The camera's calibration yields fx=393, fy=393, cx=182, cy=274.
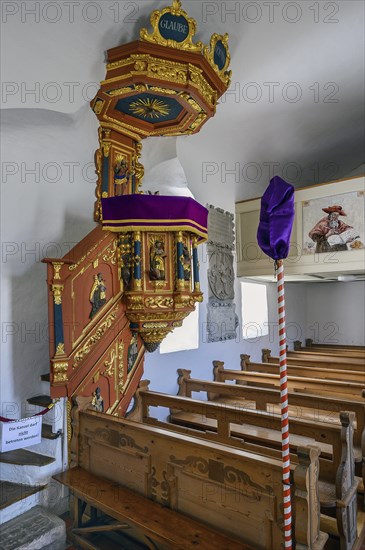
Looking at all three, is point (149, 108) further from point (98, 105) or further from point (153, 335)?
point (153, 335)

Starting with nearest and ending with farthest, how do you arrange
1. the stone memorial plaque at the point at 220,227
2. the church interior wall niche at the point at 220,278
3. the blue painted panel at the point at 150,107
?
the blue painted panel at the point at 150,107 → the church interior wall niche at the point at 220,278 → the stone memorial plaque at the point at 220,227

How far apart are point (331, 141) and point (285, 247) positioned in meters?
6.31

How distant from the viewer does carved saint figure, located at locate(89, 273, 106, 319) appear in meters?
3.40

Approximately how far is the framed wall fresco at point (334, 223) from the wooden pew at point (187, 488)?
442 centimetres

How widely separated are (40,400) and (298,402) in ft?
7.71

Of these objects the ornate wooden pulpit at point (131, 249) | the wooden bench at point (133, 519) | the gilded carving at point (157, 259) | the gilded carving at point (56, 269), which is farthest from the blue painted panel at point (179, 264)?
the wooden bench at point (133, 519)

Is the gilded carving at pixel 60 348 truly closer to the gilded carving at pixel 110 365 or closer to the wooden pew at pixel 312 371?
the gilded carving at pixel 110 365

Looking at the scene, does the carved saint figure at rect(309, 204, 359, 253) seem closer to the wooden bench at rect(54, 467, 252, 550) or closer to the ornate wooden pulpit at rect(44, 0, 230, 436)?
the ornate wooden pulpit at rect(44, 0, 230, 436)

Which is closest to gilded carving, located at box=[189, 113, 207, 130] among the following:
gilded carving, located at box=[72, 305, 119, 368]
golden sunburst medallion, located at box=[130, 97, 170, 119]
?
golden sunburst medallion, located at box=[130, 97, 170, 119]

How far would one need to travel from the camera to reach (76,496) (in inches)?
114

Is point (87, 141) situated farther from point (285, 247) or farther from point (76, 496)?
point (76, 496)

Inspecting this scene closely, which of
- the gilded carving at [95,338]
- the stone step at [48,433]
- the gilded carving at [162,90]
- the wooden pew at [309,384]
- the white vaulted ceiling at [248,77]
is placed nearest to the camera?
the stone step at [48,433]

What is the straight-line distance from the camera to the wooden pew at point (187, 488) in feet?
6.82

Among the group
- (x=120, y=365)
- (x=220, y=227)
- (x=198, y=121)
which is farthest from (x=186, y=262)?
(x=220, y=227)
